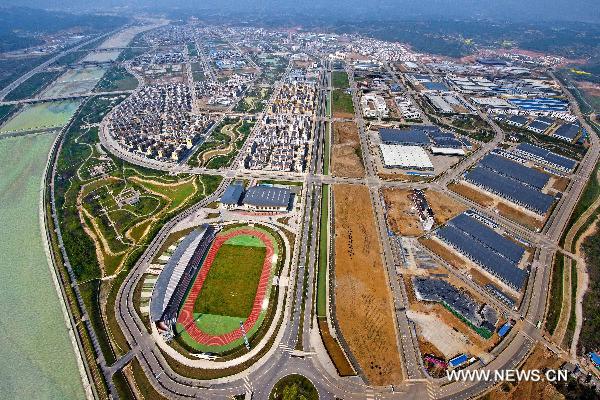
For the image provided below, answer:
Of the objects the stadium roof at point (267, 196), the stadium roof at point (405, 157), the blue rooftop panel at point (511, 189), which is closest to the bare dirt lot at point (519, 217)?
the blue rooftop panel at point (511, 189)

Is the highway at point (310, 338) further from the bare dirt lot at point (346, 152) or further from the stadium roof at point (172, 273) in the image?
the bare dirt lot at point (346, 152)

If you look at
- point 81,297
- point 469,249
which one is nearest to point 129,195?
point 81,297

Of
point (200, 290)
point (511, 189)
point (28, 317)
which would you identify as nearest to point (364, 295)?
point (200, 290)

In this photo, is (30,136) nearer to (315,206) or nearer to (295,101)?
(295,101)

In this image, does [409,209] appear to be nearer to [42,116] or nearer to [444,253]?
[444,253]

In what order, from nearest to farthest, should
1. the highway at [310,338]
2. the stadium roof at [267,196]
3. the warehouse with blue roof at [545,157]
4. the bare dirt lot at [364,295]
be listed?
the highway at [310,338]
the bare dirt lot at [364,295]
the stadium roof at [267,196]
the warehouse with blue roof at [545,157]
